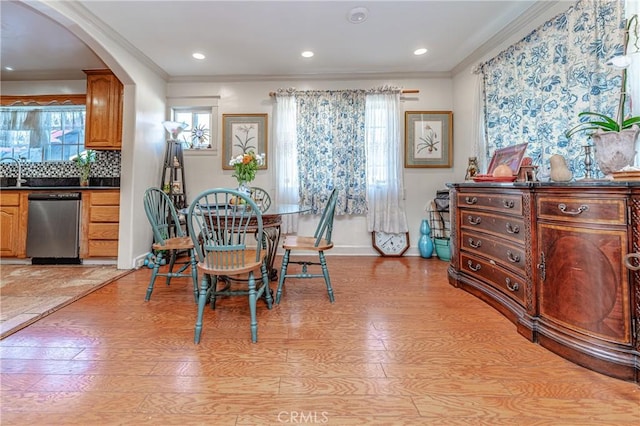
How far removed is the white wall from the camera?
401 centimetres

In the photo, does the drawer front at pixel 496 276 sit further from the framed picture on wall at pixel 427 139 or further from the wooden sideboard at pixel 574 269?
the framed picture on wall at pixel 427 139

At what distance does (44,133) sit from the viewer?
4078 mm

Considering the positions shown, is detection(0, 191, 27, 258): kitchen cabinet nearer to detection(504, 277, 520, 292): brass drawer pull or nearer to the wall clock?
the wall clock

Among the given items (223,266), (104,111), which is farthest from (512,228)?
(104,111)

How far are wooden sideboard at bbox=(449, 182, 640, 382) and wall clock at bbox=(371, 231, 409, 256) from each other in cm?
193

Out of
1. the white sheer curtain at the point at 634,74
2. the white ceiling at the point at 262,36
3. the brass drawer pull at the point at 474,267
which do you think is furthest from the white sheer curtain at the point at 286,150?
the white sheer curtain at the point at 634,74

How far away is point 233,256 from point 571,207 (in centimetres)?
193

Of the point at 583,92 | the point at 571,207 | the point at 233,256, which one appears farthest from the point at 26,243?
the point at 583,92

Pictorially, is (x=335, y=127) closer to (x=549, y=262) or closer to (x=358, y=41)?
(x=358, y=41)

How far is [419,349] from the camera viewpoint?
1.63m

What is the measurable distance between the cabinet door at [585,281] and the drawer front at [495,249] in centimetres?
22

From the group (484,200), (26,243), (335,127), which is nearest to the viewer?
(484,200)

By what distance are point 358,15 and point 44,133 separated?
4.65 m

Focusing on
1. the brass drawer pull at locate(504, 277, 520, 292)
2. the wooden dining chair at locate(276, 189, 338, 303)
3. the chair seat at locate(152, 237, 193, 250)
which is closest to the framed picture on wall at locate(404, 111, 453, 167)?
the wooden dining chair at locate(276, 189, 338, 303)
